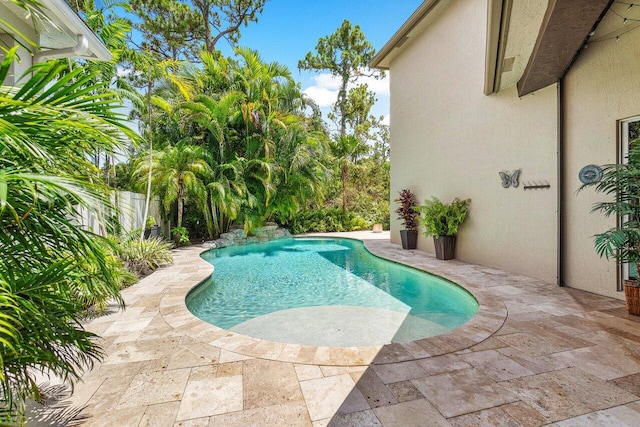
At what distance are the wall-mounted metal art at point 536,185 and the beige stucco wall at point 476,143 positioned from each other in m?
0.07

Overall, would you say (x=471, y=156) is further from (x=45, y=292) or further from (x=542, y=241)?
(x=45, y=292)

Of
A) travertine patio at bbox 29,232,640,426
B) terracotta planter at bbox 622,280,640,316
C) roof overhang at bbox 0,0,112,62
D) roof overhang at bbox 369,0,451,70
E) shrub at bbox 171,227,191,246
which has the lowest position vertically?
travertine patio at bbox 29,232,640,426

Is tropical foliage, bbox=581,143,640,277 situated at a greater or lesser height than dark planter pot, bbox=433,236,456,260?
greater

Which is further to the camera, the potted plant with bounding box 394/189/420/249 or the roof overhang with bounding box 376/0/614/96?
the potted plant with bounding box 394/189/420/249

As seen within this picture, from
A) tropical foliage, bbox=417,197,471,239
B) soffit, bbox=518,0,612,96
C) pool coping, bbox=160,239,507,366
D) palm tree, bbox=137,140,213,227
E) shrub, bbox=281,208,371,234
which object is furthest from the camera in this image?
shrub, bbox=281,208,371,234

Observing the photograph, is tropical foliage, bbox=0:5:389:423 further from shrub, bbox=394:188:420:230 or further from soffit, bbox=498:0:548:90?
shrub, bbox=394:188:420:230

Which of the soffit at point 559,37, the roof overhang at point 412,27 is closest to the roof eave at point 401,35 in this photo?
the roof overhang at point 412,27

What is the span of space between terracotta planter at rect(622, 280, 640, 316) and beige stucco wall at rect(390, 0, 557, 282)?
147 centimetres

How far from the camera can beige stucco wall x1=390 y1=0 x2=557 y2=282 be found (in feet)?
18.2

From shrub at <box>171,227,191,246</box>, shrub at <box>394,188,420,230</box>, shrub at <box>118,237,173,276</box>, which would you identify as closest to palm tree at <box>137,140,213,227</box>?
shrub at <box>171,227,191,246</box>

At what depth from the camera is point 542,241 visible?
5.51 meters

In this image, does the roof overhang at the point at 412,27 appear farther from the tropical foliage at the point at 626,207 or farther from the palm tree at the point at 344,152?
the tropical foliage at the point at 626,207

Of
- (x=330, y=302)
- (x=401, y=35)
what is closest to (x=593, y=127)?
(x=330, y=302)

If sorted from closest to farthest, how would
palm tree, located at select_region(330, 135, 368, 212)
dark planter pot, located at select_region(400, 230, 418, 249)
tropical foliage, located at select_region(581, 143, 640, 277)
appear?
1. tropical foliage, located at select_region(581, 143, 640, 277)
2. dark planter pot, located at select_region(400, 230, 418, 249)
3. palm tree, located at select_region(330, 135, 368, 212)
